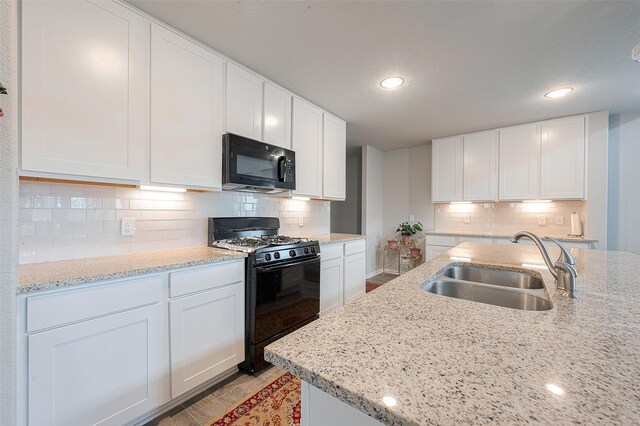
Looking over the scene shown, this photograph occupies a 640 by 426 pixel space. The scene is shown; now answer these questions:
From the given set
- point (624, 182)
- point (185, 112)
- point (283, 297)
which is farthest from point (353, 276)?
point (624, 182)

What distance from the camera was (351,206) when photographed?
210 inches

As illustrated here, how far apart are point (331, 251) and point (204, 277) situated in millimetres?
1413

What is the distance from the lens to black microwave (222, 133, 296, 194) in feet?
6.82

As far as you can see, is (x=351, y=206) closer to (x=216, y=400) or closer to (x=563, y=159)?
(x=563, y=159)

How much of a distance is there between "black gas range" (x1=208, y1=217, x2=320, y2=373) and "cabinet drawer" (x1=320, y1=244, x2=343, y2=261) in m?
0.22

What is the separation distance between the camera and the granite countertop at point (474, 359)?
0.41 m

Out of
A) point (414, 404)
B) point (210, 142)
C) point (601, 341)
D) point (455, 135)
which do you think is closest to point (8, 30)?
point (210, 142)

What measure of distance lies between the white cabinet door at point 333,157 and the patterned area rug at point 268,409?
6.51ft

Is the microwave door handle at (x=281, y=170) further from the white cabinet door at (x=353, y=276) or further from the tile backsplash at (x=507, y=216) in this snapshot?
the tile backsplash at (x=507, y=216)

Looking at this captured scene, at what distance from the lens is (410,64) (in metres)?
2.16

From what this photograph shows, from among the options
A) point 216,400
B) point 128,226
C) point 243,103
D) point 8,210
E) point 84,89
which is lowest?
point 216,400

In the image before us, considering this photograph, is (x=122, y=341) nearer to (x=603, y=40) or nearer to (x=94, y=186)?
(x=94, y=186)

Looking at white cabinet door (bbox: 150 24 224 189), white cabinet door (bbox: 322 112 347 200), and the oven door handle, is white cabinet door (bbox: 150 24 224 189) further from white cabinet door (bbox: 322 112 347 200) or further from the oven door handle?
white cabinet door (bbox: 322 112 347 200)

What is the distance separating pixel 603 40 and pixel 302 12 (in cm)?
213
